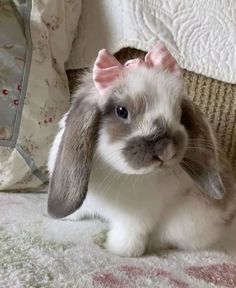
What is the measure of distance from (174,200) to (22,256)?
1.12ft

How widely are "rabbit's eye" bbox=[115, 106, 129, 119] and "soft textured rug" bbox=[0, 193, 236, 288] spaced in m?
0.30

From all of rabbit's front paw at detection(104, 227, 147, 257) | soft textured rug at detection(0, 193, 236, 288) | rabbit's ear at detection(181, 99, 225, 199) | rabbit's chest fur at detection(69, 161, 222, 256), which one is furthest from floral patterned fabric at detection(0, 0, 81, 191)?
rabbit's ear at detection(181, 99, 225, 199)

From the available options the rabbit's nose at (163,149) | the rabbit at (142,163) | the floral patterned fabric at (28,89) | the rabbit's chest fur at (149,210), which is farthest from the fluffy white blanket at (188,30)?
the rabbit's nose at (163,149)

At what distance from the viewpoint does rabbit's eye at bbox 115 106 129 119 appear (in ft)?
3.34

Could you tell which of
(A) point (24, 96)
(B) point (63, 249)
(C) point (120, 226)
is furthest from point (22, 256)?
(A) point (24, 96)

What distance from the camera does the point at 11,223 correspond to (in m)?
1.22

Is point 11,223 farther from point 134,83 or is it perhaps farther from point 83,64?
point 83,64

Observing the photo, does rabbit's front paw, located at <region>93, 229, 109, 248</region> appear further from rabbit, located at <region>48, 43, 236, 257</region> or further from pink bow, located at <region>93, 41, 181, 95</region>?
pink bow, located at <region>93, 41, 181, 95</region>

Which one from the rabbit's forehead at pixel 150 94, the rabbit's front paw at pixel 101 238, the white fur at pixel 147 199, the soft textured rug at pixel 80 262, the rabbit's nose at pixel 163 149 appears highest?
the rabbit's forehead at pixel 150 94

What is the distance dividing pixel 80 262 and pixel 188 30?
73 centimetres

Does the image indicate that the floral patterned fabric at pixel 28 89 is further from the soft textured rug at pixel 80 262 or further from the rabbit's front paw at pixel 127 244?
the rabbit's front paw at pixel 127 244

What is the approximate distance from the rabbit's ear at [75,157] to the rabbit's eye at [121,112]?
0.04 metres

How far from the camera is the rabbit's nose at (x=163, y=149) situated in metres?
0.97

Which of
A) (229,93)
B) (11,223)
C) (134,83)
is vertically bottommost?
(11,223)
